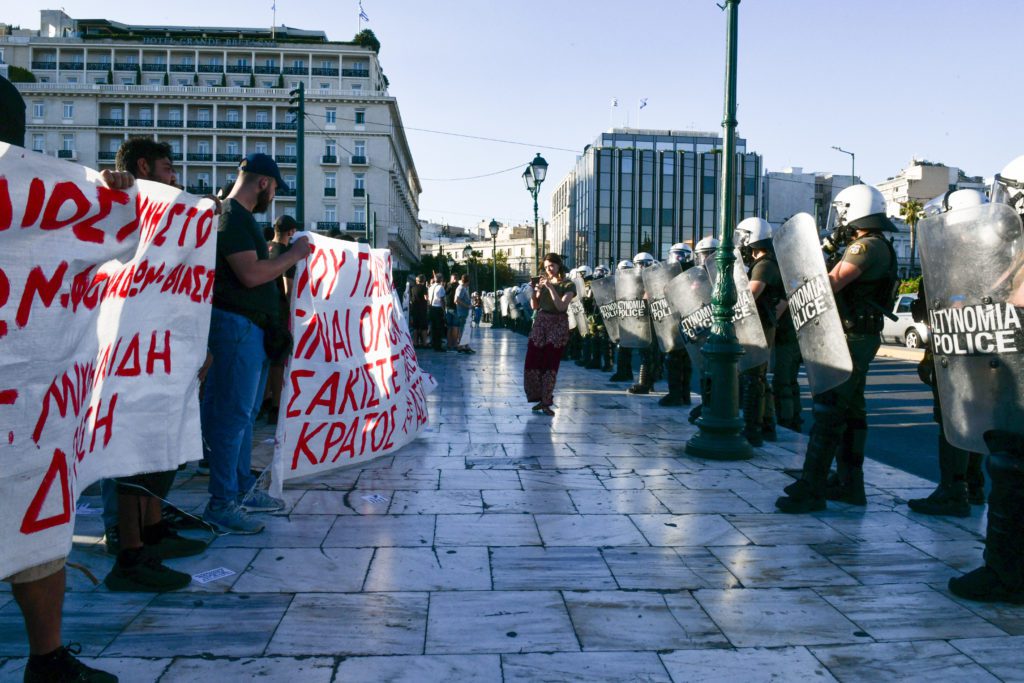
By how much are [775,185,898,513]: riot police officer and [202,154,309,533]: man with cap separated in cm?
306

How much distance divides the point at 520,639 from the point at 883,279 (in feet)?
10.4

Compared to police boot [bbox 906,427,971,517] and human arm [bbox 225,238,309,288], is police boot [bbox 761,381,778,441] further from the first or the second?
human arm [bbox 225,238,309,288]

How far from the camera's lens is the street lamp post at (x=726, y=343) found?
270 inches

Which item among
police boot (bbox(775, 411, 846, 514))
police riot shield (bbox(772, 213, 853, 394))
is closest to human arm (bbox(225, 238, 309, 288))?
police riot shield (bbox(772, 213, 853, 394))

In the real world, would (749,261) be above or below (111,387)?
above

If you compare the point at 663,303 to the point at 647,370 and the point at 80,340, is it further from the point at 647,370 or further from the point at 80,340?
the point at 80,340

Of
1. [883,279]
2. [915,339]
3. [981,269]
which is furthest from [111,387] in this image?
[915,339]

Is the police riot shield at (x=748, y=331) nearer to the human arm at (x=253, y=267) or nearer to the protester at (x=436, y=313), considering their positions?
the human arm at (x=253, y=267)

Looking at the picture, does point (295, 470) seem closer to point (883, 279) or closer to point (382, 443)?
point (382, 443)

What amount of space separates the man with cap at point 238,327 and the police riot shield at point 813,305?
9.24ft

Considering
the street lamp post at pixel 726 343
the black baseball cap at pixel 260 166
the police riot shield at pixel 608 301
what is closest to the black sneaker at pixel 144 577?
the black baseball cap at pixel 260 166

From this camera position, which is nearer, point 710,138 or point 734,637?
point 734,637

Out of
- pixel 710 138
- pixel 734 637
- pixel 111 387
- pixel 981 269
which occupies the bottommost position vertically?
pixel 734 637

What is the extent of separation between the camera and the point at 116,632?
10.3 feet
